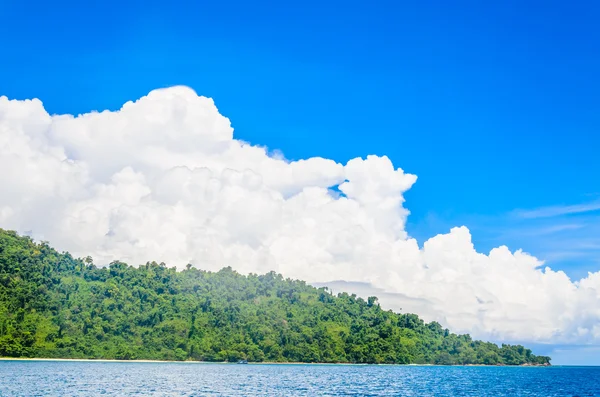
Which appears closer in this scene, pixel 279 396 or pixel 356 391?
pixel 279 396

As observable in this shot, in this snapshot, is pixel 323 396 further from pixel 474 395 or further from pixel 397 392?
pixel 474 395

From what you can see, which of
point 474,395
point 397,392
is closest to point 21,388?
point 397,392

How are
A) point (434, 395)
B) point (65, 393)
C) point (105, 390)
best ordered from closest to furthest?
point (65, 393) → point (105, 390) → point (434, 395)

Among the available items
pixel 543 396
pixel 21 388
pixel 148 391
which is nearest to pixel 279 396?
pixel 148 391

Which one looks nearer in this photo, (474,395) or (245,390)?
(245,390)

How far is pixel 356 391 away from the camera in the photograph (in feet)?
347

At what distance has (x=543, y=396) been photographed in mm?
113562

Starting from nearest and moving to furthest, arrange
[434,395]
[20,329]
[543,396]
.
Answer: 1. [434,395]
2. [543,396]
3. [20,329]

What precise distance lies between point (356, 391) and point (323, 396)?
14.9 metres

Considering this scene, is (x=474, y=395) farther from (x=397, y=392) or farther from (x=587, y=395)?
(x=587, y=395)

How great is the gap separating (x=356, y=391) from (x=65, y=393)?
159 feet

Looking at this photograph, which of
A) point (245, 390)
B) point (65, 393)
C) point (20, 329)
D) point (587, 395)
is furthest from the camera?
point (20, 329)

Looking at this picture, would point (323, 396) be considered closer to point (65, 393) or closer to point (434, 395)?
point (434, 395)

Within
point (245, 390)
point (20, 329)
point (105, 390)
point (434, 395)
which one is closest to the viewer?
point (105, 390)
